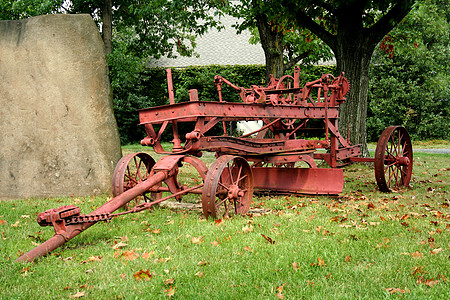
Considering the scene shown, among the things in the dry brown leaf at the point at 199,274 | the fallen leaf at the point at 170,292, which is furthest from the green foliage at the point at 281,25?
the fallen leaf at the point at 170,292

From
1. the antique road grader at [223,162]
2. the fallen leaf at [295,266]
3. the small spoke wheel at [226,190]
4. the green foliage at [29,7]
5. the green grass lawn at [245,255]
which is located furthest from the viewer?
the green foliage at [29,7]

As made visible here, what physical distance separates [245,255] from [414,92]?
1928 centimetres

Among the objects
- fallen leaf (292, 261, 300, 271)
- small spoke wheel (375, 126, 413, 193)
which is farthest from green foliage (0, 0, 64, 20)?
fallen leaf (292, 261, 300, 271)

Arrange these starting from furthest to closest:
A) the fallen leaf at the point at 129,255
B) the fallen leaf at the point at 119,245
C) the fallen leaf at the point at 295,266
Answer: the fallen leaf at the point at 119,245
the fallen leaf at the point at 129,255
the fallen leaf at the point at 295,266

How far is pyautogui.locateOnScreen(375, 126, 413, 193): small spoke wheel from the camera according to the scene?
23.4ft

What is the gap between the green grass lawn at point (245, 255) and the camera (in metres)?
3.21

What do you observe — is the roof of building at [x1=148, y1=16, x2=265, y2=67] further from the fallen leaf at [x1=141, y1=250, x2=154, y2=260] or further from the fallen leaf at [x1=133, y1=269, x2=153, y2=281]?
the fallen leaf at [x1=133, y1=269, x2=153, y2=281]

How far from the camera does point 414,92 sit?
20.8 m

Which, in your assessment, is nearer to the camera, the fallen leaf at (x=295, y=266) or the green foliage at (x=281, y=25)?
the fallen leaf at (x=295, y=266)

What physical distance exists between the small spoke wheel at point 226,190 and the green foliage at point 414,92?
16370mm

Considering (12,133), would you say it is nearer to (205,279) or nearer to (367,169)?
(205,279)

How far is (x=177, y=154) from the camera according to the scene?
562 centimetres

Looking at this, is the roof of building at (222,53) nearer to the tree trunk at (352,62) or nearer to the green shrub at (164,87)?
the green shrub at (164,87)

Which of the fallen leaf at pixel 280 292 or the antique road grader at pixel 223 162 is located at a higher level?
the antique road grader at pixel 223 162
